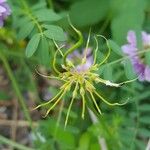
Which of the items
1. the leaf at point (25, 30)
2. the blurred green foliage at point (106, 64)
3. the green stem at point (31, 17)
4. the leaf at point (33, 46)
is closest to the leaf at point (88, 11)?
the blurred green foliage at point (106, 64)

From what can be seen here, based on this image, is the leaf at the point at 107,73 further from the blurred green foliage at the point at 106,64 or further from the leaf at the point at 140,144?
the leaf at the point at 140,144

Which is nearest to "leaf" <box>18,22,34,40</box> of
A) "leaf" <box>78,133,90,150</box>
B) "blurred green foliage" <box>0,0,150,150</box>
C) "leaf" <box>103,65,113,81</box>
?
"blurred green foliage" <box>0,0,150,150</box>

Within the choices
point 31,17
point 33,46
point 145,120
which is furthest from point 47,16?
point 145,120

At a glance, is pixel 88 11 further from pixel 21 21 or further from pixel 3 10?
pixel 3 10

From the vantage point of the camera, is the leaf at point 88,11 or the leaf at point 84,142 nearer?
the leaf at point 84,142

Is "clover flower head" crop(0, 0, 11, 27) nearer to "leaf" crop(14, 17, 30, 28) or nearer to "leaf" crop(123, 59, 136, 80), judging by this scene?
"leaf" crop(14, 17, 30, 28)

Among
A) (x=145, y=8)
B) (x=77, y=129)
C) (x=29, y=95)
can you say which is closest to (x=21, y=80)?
(x=29, y=95)

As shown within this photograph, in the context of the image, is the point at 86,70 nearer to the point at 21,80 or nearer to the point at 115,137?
the point at 115,137
